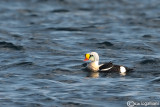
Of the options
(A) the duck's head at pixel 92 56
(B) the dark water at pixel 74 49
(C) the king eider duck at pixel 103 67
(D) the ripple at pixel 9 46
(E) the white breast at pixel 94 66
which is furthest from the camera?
(D) the ripple at pixel 9 46

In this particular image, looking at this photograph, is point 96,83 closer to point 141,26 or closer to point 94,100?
point 94,100

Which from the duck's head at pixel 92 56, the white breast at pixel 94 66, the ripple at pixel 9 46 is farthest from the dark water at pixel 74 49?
the duck's head at pixel 92 56

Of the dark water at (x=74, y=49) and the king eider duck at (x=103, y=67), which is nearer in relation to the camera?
the dark water at (x=74, y=49)

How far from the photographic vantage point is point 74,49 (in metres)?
26.7

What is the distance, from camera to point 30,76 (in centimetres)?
2056

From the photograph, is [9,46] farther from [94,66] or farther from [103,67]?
[103,67]

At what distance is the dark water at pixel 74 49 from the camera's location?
18000 mm

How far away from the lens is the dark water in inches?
709

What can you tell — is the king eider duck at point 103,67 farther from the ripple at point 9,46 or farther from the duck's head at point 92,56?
the ripple at point 9,46

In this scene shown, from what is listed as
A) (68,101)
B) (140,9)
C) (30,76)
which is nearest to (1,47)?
(30,76)

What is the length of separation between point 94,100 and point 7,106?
301 centimetres

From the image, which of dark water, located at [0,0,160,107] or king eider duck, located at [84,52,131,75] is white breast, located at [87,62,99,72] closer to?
king eider duck, located at [84,52,131,75]

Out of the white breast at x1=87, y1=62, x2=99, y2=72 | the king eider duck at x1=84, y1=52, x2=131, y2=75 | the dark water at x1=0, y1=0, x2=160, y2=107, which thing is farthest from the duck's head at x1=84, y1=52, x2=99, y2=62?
the dark water at x1=0, y1=0, x2=160, y2=107

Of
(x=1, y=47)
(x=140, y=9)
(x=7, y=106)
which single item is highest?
(x=140, y=9)
